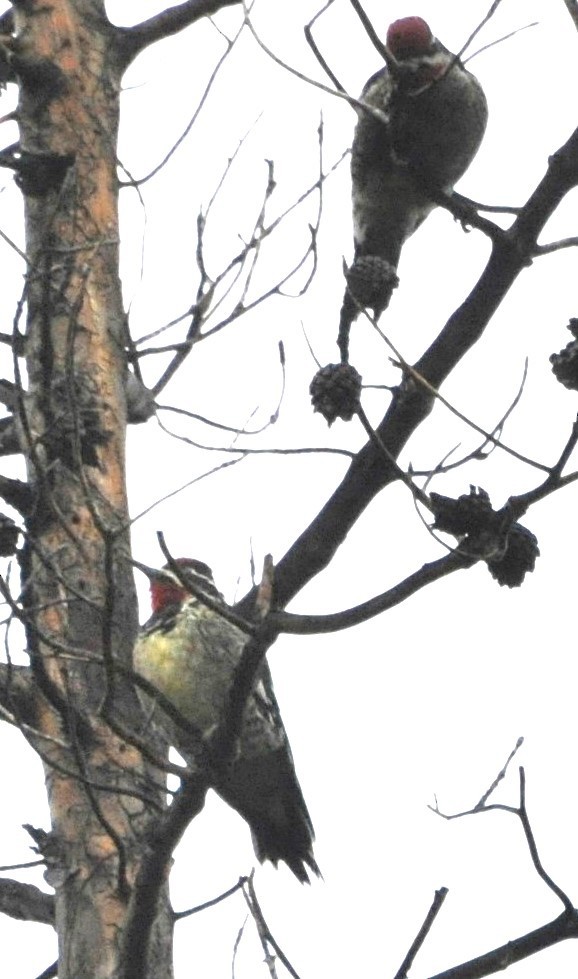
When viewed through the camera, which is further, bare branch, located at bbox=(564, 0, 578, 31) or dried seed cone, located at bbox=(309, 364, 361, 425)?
dried seed cone, located at bbox=(309, 364, 361, 425)

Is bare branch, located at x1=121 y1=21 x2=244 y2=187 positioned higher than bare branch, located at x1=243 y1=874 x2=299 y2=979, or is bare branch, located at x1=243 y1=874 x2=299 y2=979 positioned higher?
bare branch, located at x1=121 y1=21 x2=244 y2=187

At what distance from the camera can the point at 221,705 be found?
4.47 m

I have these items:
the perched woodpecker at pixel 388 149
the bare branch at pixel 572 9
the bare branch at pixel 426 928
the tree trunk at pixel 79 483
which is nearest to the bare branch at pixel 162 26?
the tree trunk at pixel 79 483

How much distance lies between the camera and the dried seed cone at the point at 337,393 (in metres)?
3.02

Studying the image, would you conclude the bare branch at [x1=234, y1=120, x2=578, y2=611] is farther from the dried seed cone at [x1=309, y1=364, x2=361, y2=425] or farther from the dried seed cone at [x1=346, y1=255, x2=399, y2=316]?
the dried seed cone at [x1=346, y1=255, x2=399, y2=316]

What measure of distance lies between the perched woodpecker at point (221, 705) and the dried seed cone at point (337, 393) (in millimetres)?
1478

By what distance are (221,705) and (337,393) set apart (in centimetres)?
166

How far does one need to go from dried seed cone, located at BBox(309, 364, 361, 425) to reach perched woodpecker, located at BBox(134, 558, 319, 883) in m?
1.48

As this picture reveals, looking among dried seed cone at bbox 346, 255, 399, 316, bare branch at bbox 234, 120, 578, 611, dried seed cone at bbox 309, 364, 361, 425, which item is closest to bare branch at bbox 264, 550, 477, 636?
bare branch at bbox 234, 120, 578, 611

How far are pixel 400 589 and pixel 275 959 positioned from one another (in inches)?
39.8

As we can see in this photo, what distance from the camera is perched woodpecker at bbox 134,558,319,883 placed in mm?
4512

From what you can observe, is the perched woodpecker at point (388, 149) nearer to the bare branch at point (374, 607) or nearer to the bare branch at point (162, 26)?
the bare branch at point (162, 26)

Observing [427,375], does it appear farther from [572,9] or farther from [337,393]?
[572,9]

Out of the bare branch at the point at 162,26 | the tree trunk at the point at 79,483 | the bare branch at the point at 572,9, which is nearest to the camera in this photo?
the bare branch at the point at 572,9
